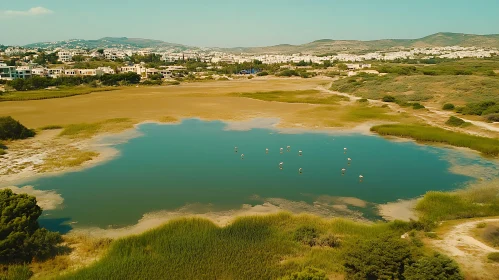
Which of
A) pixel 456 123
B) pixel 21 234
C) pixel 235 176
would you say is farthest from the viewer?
pixel 456 123

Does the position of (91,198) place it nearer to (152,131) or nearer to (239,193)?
(239,193)

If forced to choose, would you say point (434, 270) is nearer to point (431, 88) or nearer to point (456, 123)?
point (456, 123)

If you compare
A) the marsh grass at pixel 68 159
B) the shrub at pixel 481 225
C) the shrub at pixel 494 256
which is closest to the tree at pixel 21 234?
the marsh grass at pixel 68 159

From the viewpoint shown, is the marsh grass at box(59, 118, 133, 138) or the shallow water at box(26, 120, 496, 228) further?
the marsh grass at box(59, 118, 133, 138)

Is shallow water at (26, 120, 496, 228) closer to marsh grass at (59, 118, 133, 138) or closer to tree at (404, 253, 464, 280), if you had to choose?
marsh grass at (59, 118, 133, 138)

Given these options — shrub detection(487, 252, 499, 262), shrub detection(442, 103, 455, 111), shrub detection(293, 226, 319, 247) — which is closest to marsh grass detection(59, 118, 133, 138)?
shrub detection(293, 226, 319, 247)

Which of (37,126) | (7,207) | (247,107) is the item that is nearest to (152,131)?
(37,126)

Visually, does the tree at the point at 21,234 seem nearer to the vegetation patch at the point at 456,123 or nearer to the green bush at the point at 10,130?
the green bush at the point at 10,130

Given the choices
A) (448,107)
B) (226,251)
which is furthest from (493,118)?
(226,251)
